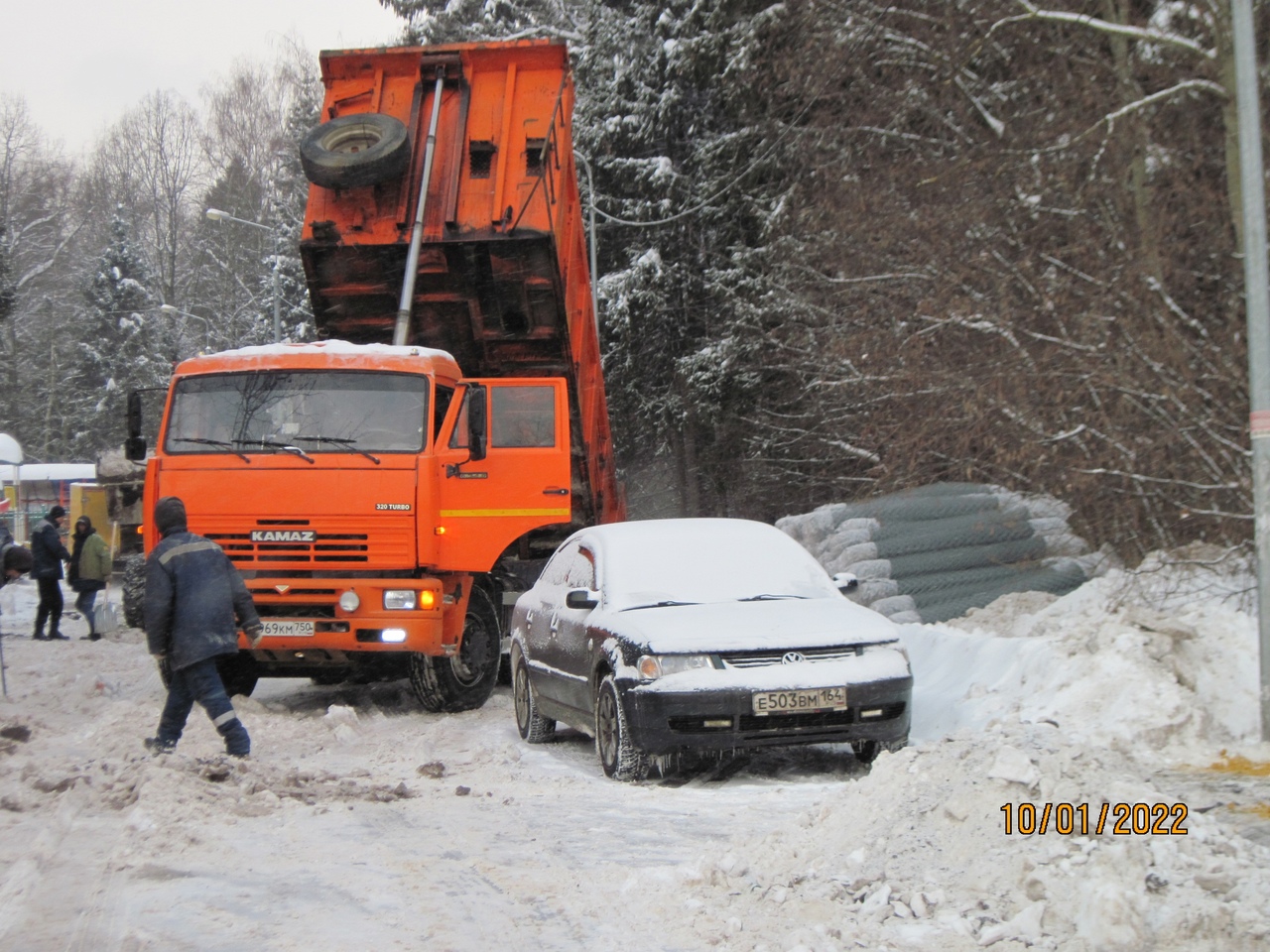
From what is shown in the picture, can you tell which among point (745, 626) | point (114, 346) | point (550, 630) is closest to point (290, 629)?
point (550, 630)

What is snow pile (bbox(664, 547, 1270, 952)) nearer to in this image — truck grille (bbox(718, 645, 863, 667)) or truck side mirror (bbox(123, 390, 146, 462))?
truck grille (bbox(718, 645, 863, 667))

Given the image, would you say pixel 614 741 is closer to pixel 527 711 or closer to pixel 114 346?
pixel 527 711

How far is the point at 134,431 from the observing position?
10.9 m

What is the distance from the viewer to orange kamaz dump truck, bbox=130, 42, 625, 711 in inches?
406

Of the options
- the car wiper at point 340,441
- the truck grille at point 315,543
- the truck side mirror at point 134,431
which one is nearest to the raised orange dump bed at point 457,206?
the car wiper at point 340,441

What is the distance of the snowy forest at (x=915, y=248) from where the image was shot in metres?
11.3

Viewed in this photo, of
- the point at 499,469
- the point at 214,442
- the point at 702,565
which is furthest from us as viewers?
the point at 499,469

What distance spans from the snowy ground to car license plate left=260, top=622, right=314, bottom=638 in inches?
27.8

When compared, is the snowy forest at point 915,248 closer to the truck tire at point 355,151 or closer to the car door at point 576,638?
the car door at point 576,638

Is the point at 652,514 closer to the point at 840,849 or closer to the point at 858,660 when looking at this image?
the point at 858,660

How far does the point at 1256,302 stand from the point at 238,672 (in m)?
8.06

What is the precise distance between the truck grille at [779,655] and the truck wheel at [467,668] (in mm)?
3868

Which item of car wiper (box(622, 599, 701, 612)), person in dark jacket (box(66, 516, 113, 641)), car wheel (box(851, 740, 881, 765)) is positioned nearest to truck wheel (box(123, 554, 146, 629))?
person in dark jacket (box(66, 516, 113, 641))
